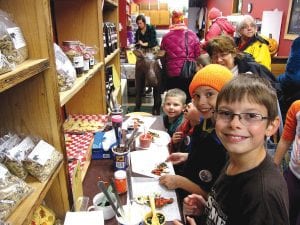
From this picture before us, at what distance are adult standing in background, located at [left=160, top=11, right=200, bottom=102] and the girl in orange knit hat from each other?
2.35 m

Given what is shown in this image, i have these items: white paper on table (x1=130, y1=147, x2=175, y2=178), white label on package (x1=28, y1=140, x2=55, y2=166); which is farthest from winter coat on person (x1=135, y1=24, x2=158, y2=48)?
white label on package (x1=28, y1=140, x2=55, y2=166)

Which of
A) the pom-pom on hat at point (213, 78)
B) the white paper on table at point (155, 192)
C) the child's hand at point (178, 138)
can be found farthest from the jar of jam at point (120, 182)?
the child's hand at point (178, 138)

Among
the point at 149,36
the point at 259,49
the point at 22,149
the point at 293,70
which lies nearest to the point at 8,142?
the point at 22,149

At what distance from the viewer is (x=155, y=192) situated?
49.5 inches

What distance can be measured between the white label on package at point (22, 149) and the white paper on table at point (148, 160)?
26.5 inches

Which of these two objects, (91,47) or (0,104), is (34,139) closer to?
(0,104)

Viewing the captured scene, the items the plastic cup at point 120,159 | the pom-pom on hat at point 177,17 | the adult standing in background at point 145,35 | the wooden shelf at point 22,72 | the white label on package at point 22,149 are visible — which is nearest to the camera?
the wooden shelf at point 22,72

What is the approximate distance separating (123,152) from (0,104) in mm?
668

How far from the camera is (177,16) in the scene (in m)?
3.67

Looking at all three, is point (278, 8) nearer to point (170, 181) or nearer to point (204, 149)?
point (204, 149)

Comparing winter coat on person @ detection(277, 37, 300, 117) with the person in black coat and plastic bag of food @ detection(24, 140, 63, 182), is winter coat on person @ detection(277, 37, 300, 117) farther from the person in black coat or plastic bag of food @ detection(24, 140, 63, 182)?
plastic bag of food @ detection(24, 140, 63, 182)

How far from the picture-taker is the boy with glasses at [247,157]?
2.65 feet

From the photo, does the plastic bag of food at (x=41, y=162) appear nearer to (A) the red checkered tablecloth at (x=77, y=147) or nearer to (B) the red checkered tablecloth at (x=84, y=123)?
(A) the red checkered tablecloth at (x=77, y=147)

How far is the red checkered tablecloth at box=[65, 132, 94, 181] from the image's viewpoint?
4.71 ft
